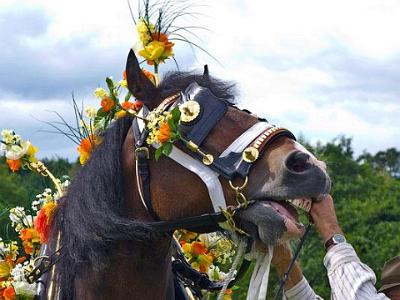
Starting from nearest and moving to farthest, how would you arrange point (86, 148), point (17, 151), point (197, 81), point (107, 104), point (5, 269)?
point (197, 81), point (107, 104), point (86, 148), point (5, 269), point (17, 151)

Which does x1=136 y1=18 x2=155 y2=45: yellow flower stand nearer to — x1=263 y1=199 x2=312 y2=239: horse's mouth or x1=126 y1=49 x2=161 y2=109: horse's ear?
x1=126 y1=49 x2=161 y2=109: horse's ear

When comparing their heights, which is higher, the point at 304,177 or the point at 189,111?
the point at 189,111

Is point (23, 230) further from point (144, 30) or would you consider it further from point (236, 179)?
point (236, 179)

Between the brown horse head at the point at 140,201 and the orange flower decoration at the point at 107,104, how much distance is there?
26 centimetres

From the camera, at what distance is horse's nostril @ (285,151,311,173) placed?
3.91 m

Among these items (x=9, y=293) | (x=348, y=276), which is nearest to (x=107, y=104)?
(x=9, y=293)

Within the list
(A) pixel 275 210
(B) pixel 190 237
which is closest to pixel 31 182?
(B) pixel 190 237

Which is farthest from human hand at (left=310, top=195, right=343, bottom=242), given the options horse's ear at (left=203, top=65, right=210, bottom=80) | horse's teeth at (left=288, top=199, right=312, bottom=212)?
horse's ear at (left=203, top=65, right=210, bottom=80)

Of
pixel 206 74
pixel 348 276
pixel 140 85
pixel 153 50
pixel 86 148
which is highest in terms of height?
pixel 153 50

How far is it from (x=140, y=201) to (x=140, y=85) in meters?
0.67

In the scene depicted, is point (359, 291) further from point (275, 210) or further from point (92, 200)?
point (92, 200)

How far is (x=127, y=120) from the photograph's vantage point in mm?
4598

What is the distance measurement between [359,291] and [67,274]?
5.40ft

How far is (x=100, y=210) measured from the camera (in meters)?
4.21
